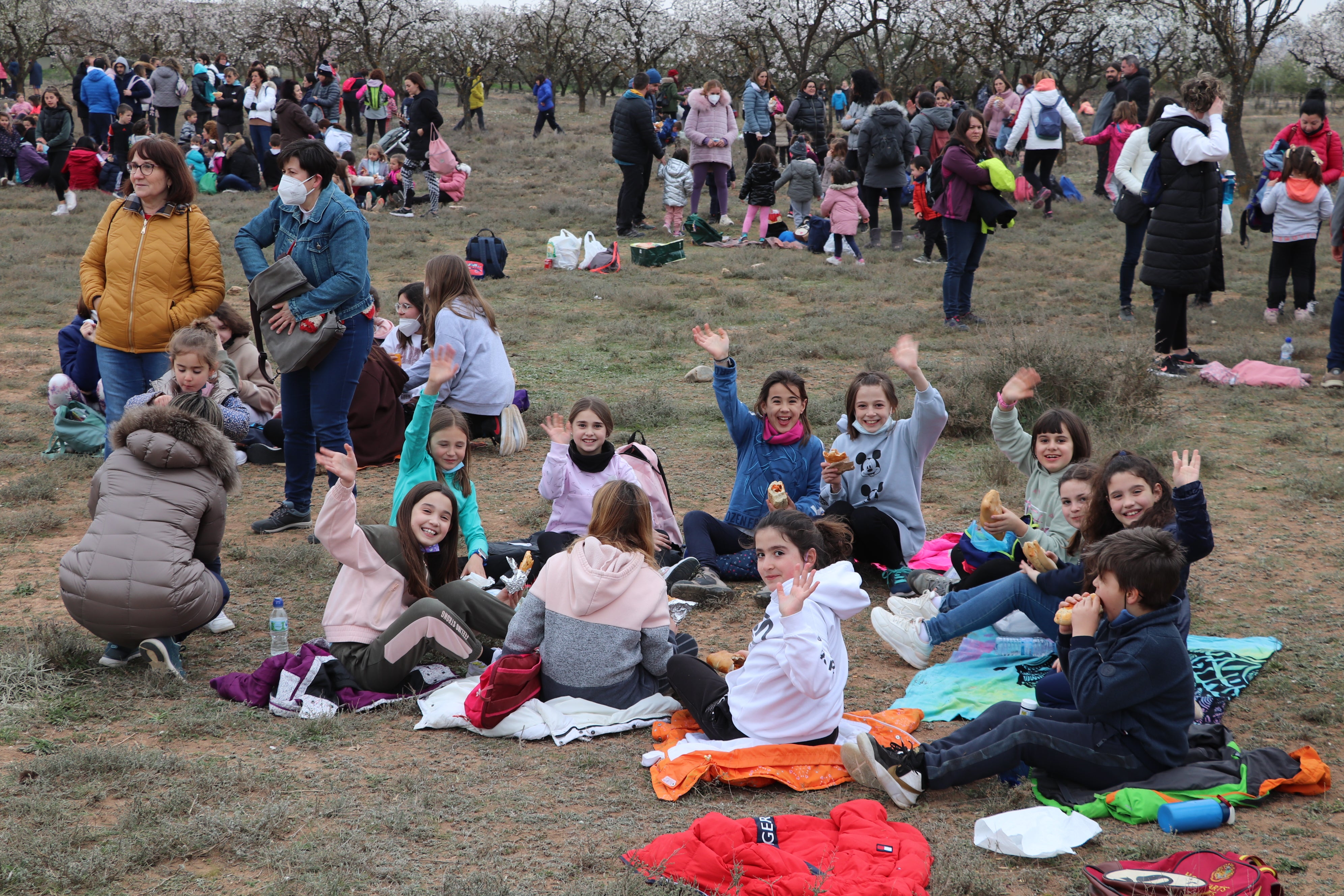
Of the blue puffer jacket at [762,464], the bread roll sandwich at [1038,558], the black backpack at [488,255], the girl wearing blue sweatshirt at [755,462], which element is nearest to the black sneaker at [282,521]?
the girl wearing blue sweatshirt at [755,462]

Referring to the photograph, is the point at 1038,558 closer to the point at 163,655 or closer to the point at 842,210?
the point at 163,655

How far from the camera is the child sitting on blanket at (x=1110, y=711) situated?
3.39 m

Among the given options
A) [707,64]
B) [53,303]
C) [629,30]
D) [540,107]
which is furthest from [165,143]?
[629,30]

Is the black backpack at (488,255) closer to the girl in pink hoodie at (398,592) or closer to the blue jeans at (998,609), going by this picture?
the girl in pink hoodie at (398,592)

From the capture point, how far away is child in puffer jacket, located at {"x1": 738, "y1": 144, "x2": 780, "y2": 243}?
557 inches

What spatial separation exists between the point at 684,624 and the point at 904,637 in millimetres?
1033

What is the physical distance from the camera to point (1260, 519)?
242 inches

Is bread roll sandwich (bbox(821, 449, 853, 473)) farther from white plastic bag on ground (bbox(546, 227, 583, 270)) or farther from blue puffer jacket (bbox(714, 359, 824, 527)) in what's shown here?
white plastic bag on ground (bbox(546, 227, 583, 270))

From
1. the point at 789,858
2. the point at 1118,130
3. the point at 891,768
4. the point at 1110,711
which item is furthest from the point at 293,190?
the point at 1118,130

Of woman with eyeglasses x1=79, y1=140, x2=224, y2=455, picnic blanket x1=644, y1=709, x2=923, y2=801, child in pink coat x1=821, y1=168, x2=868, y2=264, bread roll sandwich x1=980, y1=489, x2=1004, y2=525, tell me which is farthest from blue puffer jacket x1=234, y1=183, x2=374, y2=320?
child in pink coat x1=821, y1=168, x2=868, y2=264

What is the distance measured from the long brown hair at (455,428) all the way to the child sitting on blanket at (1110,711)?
2.45 metres

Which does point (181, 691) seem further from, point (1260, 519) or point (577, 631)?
point (1260, 519)

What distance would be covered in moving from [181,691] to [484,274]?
941 centimetres

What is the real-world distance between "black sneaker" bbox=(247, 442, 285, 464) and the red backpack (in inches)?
234
